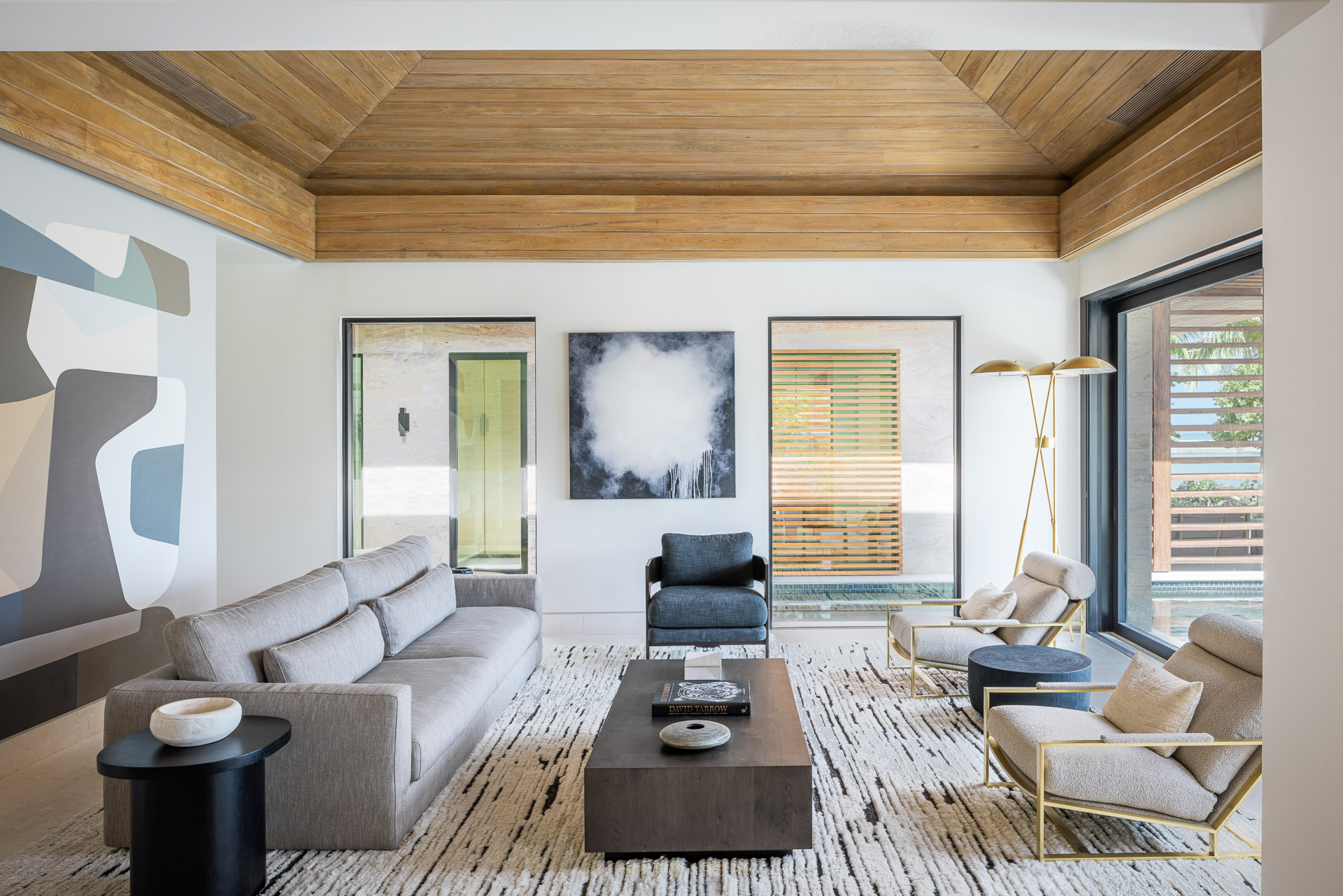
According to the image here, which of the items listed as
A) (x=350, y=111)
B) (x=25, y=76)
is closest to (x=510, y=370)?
(x=350, y=111)

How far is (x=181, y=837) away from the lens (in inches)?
94.2

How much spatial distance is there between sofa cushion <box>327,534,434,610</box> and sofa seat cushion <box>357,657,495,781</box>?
46 centimetres

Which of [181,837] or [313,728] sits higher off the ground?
[313,728]

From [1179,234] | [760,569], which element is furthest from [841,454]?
[1179,234]

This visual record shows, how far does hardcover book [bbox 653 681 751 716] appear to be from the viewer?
3.21 m

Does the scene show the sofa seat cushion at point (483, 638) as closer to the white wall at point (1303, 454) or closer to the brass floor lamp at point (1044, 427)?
the white wall at point (1303, 454)

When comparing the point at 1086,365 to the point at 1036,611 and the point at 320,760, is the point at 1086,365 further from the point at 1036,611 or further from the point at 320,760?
the point at 320,760

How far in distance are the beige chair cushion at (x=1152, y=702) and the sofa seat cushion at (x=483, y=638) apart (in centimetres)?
272

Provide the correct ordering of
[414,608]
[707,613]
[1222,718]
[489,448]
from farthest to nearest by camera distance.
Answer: [489,448], [707,613], [414,608], [1222,718]

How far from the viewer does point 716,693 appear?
3344mm

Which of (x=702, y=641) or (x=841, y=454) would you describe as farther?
(x=841, y=454)

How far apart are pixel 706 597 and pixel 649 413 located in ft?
5.03

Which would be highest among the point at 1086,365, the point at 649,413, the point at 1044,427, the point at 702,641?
the point at 1086,365

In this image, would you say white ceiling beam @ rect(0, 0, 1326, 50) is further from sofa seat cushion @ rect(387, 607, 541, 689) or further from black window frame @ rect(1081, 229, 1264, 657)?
black window frame @ rect(1081, 229, 1264, 657)
